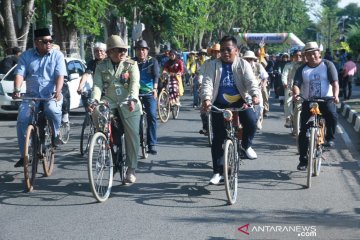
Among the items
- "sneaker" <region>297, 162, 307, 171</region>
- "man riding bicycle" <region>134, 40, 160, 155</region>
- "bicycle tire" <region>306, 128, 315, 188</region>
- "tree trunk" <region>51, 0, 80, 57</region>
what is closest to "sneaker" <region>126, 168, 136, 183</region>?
"bicycle tire" <region>306, 128, 315, 188</region>

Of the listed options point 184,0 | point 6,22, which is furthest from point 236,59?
point 184,0

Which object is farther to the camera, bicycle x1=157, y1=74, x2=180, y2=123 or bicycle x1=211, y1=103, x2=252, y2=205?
bicycle x1=157, y1=74, x2=180, y2=123

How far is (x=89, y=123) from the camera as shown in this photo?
34.9 ft

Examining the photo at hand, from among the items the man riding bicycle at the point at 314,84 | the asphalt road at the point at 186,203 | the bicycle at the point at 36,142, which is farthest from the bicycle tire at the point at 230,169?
the bicycle at the point at 36,142

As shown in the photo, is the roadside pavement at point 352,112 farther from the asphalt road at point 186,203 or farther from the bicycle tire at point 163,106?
the asphalt road at point 186,203

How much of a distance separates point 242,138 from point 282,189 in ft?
2.73

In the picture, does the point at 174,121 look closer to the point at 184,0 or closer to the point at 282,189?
the point at 282,189

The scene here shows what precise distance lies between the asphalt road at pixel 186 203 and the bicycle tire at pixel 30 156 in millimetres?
134

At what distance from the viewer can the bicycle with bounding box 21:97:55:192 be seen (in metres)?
7.63

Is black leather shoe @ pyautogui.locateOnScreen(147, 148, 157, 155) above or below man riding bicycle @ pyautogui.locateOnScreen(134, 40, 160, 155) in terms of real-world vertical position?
below

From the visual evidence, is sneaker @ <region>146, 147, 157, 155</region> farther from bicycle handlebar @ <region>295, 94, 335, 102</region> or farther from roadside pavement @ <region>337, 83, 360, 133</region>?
roadside pavement @ <region>337, 83, 360, 133</region>

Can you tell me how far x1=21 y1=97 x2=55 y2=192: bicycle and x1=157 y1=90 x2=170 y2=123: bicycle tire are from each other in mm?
7272

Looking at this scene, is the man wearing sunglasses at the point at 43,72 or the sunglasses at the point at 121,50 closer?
the sunglasses at the point at 121,50

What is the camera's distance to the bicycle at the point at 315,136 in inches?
319
